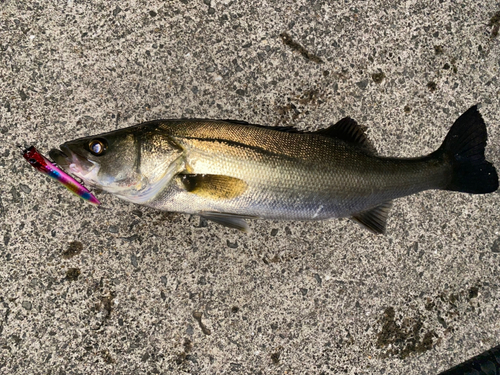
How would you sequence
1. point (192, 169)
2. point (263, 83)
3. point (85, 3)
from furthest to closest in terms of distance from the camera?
1. point (263, 83)
2. point (85, 3)
3. point (192, 169)

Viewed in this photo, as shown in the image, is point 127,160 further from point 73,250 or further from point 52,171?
point 73,250

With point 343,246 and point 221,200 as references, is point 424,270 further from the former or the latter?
point 221,200

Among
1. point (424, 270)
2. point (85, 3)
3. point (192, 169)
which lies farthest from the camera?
point (424, 270)

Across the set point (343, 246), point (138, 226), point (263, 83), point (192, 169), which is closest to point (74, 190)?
point (138, 226)

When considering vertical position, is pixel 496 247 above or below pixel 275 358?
above

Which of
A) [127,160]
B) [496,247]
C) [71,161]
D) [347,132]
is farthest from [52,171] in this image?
[496,247]

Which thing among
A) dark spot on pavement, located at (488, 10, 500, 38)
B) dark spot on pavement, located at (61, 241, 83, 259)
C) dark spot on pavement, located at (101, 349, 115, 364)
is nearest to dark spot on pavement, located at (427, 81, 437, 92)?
dark spot on pavement, located at (488, 10, 500, 38)
